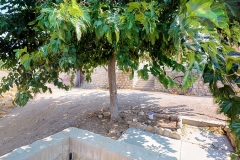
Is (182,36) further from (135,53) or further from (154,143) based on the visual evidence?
(154,143)

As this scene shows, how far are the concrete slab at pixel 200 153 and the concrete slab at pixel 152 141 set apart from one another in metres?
0.12

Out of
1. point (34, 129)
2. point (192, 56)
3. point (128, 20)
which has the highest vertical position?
point (128, 20)

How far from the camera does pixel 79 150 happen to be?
1.75 meters

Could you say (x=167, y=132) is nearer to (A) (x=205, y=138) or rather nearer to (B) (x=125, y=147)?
(A) (x=205, y=138)

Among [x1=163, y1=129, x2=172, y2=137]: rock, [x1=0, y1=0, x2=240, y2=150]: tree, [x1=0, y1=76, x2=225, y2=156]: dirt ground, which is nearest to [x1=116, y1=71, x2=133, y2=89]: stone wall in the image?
[x1=0, y1=76, x2=225, y2=156]: dirt ground

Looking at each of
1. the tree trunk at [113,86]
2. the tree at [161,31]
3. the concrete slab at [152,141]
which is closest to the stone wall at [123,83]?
the tree trunk at [113,86]

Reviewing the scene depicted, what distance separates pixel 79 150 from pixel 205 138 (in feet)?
8.76

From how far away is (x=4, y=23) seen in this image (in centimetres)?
188

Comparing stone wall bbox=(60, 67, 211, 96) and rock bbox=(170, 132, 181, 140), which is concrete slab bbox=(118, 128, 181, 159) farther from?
stone wall bbox=(60, 67, 211, 96)

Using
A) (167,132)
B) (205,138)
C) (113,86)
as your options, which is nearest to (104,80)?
(113,86)

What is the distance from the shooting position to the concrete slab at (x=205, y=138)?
2.86 metres

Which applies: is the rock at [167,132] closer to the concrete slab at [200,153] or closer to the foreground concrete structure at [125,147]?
the foreground concrete structure at [125,147]

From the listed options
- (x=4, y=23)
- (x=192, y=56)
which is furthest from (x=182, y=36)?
(x=4, y=23)

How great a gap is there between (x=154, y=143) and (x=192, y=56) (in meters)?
2.50
